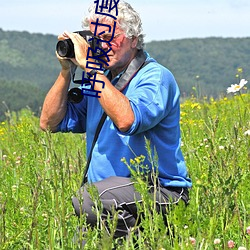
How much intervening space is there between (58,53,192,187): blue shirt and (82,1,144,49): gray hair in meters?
0.18

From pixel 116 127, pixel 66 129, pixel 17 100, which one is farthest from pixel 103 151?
pixel 17 100

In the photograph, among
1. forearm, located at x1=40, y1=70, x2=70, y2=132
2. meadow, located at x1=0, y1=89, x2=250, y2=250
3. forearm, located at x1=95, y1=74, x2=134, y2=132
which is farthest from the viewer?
forearm, located at x1=40, y1=70, x2=70, y2=132

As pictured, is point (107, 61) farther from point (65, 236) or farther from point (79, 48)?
point (65, 236)

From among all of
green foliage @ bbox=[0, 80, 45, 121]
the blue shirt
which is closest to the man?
the blue shirt

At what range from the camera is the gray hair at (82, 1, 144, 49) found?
3.59 meters

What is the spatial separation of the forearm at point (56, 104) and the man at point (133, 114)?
60 mm

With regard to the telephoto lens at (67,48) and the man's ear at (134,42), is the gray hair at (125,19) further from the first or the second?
the telephoto lens at (67,48)

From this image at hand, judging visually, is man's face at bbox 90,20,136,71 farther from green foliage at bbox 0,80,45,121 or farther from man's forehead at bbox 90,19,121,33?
green foliage at bbox 0,80,45,121

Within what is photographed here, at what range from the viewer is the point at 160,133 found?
359cm

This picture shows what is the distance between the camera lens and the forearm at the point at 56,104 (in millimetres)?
3893

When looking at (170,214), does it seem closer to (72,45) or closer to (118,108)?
(118,108)

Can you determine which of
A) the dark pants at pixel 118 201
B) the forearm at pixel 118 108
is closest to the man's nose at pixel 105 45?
the forearm at pixel 118 108

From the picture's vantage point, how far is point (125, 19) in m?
3.61

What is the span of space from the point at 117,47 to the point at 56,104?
568 millimetres
